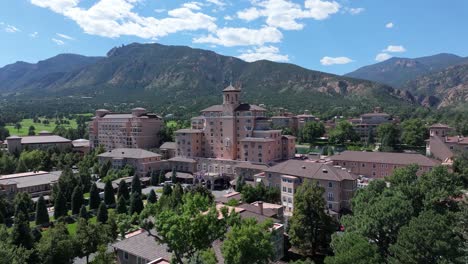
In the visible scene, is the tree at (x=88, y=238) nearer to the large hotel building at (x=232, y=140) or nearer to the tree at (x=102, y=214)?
the tree at (x=102, y=214)

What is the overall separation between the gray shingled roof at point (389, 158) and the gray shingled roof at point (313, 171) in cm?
1433

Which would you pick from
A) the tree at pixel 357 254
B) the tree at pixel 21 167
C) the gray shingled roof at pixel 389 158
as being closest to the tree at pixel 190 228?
the tree at pixel 357 254

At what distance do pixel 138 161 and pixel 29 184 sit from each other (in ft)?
65.6

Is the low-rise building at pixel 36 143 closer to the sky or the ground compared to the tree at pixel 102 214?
closer to the sky

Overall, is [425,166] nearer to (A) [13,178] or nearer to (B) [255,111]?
(B) [255,111]

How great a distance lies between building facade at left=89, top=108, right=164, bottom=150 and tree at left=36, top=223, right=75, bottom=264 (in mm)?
61671

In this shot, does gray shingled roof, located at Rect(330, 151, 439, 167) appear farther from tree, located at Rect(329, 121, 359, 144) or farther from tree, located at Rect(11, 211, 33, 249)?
tree, located at Rect(11, 211, 33, 249)

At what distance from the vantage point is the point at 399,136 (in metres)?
94.6

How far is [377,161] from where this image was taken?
59875 mm

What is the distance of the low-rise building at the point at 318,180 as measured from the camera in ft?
149

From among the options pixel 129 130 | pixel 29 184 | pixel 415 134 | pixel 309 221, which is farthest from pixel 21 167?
pixel 415 134

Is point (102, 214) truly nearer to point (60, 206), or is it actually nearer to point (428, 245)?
point (60, 206)

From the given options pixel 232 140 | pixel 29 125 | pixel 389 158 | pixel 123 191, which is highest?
pixel 29 125

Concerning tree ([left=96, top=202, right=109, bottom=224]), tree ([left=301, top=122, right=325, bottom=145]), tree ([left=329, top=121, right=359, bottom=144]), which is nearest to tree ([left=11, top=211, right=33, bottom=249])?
tree ([left=96, top=202, right=109, bottom=224])
